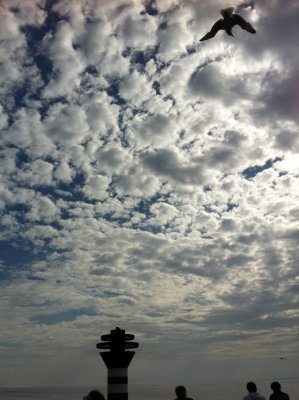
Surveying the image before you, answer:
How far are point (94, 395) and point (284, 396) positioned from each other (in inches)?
215

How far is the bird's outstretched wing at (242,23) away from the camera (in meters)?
11.3

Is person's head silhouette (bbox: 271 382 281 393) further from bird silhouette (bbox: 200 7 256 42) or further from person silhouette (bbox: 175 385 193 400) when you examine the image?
bird silhouette (bbox: 200 7 256 42)

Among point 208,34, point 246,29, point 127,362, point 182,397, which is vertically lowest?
point 182,397

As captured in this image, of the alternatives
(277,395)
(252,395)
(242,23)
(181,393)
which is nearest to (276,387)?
(277,395)

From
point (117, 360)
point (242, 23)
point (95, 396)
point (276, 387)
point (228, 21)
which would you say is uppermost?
point (228, 21)

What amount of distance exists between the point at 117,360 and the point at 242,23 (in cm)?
874

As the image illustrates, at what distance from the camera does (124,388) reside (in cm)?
780

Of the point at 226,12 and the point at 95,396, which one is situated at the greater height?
the point at 226,12

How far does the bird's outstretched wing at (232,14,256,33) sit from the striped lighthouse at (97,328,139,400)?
7770 millimetres

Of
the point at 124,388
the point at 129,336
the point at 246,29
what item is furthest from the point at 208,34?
the point at 124,388

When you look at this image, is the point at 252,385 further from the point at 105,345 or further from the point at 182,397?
the point at 105,345

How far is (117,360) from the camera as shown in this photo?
7934 mm

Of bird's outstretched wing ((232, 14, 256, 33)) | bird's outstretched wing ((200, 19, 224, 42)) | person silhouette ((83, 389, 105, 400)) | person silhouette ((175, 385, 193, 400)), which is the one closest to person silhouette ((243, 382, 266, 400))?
person silhouette ((175, 385, 193, 400))

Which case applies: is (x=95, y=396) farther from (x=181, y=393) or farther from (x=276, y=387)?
(x=276, y=387)
